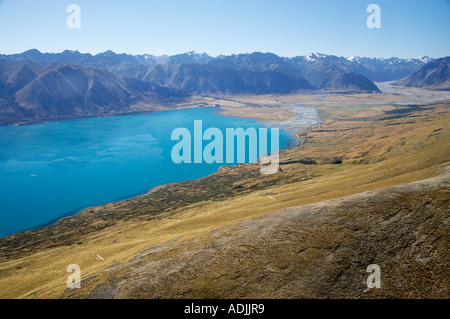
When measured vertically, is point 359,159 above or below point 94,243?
above

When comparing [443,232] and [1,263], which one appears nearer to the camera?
[443,232]

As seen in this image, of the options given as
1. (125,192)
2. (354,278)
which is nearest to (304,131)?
(125,192)

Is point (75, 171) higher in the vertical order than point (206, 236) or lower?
lower

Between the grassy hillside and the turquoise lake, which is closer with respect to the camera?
the grassy hillside

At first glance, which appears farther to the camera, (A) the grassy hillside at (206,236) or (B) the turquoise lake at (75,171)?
(B) the turquoise lake at (75,171)

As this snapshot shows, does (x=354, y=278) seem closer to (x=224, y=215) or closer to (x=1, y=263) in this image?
(x=224, y=215)

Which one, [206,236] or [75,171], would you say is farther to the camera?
[75,171]
